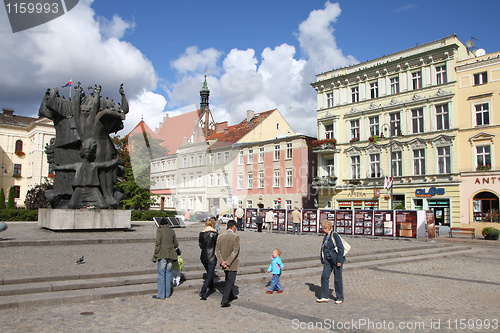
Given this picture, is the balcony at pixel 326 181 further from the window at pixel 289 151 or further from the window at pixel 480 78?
the window at pixel 480 78

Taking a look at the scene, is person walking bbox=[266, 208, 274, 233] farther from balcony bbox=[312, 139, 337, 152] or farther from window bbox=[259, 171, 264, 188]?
window bbox=[259, 171, 264, 188]

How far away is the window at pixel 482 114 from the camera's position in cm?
3301

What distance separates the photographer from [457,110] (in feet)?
113

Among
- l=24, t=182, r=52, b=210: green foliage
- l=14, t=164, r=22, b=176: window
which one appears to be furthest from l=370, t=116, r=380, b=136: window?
l=14, t=164, r=22, b=176: window

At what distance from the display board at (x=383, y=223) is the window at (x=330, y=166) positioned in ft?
61.8

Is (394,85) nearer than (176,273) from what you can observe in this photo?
No

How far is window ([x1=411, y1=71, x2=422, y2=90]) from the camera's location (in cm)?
3719

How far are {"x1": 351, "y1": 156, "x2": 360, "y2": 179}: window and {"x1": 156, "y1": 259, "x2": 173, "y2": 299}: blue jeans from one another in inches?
1376

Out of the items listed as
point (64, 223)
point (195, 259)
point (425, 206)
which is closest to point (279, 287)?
point (195, 259)

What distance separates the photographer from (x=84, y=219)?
60.8ft

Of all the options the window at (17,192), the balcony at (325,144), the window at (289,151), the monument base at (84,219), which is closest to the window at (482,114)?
the balcony at (325,144)

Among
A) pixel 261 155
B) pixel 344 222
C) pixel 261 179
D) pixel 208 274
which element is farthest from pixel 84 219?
pixel 261 155

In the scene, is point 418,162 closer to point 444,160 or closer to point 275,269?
point 444,160

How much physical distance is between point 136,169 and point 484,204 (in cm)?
3995
